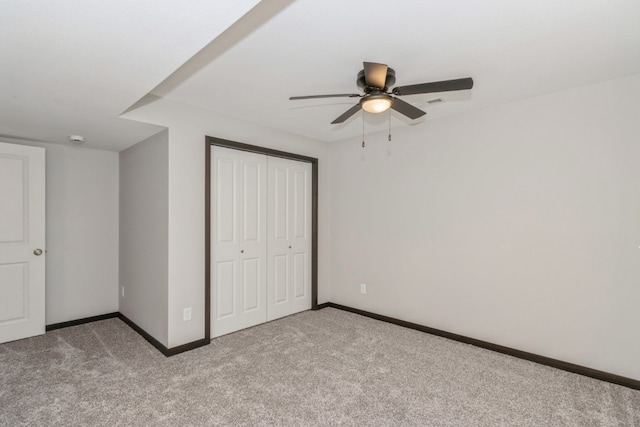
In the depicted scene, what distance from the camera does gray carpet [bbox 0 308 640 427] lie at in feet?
6.77

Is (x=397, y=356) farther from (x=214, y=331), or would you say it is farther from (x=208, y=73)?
(x=208, y=73)

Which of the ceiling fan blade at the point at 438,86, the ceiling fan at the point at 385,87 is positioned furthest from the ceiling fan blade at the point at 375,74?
the ceiling fan blade at the point at 438,86

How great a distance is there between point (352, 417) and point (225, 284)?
6.48ft

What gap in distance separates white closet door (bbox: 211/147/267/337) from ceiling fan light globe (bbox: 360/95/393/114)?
1850 mm

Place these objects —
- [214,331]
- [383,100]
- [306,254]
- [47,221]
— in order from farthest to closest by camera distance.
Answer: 1. [306,254]
2. [47,221]
3. [214,331]
4. [383,100]

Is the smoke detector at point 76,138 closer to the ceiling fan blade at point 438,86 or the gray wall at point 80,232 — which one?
the gray wall at point 80,232

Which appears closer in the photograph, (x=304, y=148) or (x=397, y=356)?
(x=397, y=356)

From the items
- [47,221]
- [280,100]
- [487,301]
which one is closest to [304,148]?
[280,100]

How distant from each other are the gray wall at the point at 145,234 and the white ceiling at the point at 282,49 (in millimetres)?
546

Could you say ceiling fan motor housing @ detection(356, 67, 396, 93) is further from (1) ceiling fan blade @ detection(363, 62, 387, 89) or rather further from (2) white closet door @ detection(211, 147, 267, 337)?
(2) white closet door @ detection(211, 147, 267, 337)

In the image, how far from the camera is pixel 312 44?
2006 mm

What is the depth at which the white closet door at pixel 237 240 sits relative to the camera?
134 inches

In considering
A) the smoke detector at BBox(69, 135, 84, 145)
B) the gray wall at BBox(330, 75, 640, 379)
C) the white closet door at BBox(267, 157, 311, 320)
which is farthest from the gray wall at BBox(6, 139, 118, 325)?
the gray wall at BBox(330, 75, 640, 379)

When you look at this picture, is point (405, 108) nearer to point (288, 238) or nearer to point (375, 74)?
point (375, 74)
